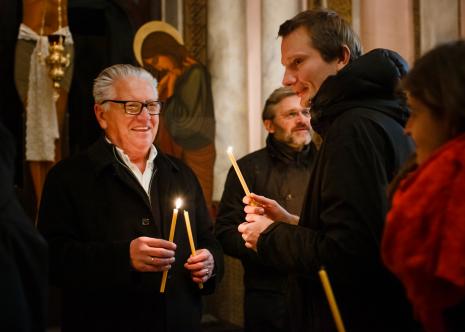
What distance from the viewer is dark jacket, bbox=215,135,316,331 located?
3.62 metres

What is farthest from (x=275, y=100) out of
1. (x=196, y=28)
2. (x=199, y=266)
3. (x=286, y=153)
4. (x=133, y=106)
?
(x=196, y=28)

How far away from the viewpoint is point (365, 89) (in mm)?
2141

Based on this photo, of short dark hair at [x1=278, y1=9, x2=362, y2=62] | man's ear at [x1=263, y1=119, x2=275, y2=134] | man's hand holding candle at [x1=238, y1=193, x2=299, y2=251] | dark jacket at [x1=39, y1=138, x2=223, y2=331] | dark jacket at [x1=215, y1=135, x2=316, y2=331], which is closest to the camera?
man's hand holding candle at [x1=238, y1=193, x2=299, y2=251]

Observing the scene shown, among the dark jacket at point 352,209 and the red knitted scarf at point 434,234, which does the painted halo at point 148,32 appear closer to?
the dark jacket at point 352,209

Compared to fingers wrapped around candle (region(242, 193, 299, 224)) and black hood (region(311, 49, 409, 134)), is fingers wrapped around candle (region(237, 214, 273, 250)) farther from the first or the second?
black hood (region(311, 49, 409, 134))

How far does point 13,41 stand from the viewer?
5.26 meters

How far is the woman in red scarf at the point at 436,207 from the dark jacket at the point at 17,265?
2.88 ft

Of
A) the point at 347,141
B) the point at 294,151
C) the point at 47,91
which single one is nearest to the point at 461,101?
the point at 347,141

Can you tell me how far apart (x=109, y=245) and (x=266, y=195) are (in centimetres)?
128

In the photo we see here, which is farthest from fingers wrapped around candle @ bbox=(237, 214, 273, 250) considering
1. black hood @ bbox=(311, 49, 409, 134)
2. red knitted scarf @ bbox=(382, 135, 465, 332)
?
red knitted scarf @ bbox=(382, 135, 465, 332)

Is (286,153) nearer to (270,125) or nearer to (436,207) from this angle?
(270,125)

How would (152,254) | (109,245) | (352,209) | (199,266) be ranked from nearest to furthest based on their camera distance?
(352,209) < (152,254) < (109,245) < (199,266)

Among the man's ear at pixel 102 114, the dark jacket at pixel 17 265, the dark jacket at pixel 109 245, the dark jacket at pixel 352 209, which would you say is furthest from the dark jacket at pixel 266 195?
the dark jacket at pixel 17 265

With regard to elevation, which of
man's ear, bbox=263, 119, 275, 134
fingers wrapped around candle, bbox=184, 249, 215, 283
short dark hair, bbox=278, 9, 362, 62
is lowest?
fingers wrapped around candle, bbox=184, 249, 215, 283
